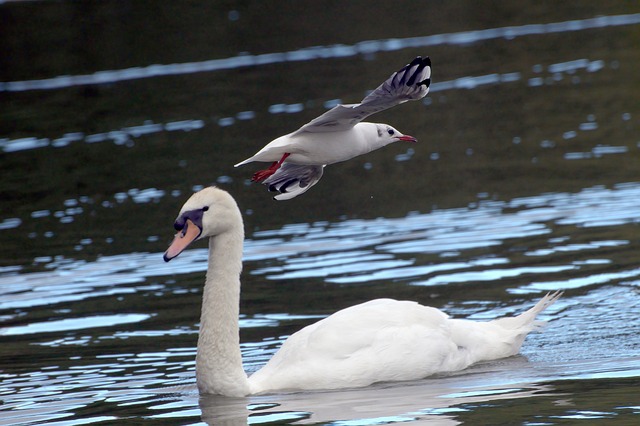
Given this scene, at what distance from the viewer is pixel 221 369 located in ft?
29.9

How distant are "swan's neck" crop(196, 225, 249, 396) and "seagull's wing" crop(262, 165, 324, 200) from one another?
2.00 ft

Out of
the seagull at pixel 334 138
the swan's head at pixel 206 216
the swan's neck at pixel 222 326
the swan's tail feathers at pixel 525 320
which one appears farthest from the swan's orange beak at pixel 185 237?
the swan's tail feathers at pixel 525 320

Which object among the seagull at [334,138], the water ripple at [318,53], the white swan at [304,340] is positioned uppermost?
the water ripple at [318,53]

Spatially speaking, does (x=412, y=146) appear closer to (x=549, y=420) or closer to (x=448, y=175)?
(x=448, y=175)

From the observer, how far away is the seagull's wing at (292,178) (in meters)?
9.89

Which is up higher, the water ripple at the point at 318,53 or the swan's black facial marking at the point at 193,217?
the water ripple at the point at 318,53

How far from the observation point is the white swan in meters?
9.10

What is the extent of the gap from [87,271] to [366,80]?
13.7 m

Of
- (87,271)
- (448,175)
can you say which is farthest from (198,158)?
(87,271)

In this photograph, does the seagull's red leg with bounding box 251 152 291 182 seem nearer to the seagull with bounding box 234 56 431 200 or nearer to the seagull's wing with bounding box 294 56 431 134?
the seagull with bounding box 234 56 431 200

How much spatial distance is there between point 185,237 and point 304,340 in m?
1.11

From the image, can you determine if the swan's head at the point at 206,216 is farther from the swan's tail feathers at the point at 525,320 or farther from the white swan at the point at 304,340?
the swan's tail feathers at the point at 525,320

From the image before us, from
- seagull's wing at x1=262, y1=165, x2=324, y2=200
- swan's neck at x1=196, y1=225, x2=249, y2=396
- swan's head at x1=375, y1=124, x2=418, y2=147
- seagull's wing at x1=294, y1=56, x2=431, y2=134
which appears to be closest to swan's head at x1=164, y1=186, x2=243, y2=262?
swan's neck at x1=196, y1=225, x2=249, y2=396

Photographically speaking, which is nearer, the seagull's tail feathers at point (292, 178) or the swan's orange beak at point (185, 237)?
the swan's orange beak at point (185, 237)
